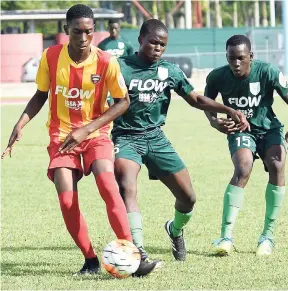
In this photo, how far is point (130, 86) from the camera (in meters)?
7.87

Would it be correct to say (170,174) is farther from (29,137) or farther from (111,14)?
(111,14)

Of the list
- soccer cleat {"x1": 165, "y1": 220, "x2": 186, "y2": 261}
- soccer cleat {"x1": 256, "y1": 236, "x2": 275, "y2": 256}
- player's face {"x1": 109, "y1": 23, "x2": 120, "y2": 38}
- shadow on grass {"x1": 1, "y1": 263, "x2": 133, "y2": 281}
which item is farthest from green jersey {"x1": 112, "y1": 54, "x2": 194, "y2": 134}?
player's face {"x1": 109, "y1": 23, "x2": 120, "y2": 38}

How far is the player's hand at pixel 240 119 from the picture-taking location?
8.12m

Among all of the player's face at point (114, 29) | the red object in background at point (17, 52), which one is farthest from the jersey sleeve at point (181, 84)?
the red object in background at point (17, 52)

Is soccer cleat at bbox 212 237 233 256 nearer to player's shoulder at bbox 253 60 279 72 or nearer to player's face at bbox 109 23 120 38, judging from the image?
player's shoulder at bbox 253 60 279 72

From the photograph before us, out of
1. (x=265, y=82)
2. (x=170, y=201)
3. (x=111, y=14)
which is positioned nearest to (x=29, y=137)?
(x=170, y=201)

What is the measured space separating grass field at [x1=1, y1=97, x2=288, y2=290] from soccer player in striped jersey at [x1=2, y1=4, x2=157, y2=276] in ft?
1.31

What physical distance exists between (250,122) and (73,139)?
2122mm

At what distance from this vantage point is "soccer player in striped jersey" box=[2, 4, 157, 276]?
23.6 ft

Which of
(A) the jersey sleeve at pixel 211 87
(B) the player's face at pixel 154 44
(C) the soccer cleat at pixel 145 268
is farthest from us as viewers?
(A) the jersey sleeve at pixel 211 87

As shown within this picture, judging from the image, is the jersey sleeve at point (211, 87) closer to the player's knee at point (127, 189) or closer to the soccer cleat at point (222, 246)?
the soccer cleat at point (222, 246)

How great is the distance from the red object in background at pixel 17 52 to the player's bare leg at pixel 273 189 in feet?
125

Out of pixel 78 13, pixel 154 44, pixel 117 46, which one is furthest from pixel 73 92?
pixel 117 46

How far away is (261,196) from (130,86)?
14.6 ft
